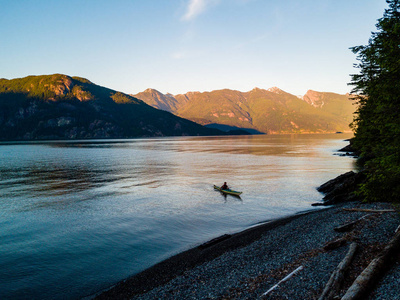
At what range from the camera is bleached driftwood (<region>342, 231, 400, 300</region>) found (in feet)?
36.8

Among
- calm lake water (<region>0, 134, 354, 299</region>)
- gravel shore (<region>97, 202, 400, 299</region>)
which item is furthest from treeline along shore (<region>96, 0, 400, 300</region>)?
calm lake water (<region>0, 134, 354, 299</region>)

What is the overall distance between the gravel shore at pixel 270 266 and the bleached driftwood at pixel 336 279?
1.09ft

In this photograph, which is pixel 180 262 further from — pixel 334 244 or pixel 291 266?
pixel 334 244

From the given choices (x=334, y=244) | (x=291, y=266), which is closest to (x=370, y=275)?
(x=291, y=266)

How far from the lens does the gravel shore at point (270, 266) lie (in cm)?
1352

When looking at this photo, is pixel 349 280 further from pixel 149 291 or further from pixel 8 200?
pixel 8 200

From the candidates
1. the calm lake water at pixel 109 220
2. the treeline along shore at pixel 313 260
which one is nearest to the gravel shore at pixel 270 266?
the treeline along shore at pixel 313 260

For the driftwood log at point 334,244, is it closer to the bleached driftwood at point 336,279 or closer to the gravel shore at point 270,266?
the gravel shore at point 270,266

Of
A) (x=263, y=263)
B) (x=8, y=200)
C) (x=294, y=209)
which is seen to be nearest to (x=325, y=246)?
(x=263, y=263)

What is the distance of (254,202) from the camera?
43.5 meters

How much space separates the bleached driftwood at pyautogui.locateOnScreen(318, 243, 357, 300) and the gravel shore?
33cm

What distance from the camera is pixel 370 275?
39.7 feet

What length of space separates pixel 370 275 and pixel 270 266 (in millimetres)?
6377

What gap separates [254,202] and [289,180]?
22798 millimetres
